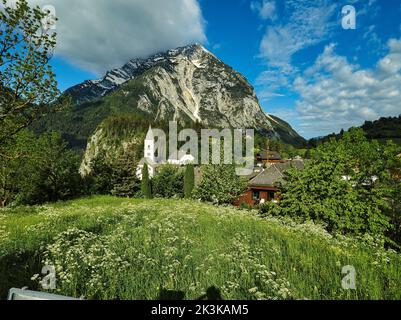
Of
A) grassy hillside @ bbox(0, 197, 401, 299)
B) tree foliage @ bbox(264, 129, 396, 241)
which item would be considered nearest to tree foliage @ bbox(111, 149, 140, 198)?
tree foliage @ bbox(264, 129, 396, 241)

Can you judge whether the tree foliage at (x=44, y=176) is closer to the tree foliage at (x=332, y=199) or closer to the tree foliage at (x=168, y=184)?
the tree foliage at (x=168, y=184)

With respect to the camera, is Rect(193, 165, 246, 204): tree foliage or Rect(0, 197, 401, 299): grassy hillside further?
Rect(193, 165, 246, 204): tree foliage

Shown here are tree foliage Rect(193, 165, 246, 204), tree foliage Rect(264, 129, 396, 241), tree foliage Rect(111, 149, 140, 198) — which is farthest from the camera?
tree foliage Rect(111, 149, 140, 198)

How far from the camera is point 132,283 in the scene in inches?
233

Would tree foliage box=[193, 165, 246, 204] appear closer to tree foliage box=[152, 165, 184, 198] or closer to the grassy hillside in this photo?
tree foliage box=[152, 165, 184, 198]

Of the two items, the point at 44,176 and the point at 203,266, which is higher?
the point at 44,176

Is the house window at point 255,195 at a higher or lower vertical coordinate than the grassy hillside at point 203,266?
lower

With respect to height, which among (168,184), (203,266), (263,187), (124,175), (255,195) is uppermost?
(124,175)

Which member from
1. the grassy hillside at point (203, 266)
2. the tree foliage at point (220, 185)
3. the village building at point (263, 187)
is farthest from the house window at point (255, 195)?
the grassy hillside at point (203, 266)

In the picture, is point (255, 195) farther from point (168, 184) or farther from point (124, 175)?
point (124, 175)

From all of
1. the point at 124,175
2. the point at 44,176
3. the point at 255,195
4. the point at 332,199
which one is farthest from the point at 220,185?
the point at 124,175

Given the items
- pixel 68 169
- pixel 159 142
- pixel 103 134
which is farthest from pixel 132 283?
pixel 103 134

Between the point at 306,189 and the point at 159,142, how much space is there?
421 ft

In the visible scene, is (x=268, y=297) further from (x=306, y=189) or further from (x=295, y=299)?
(x=306, y=189)
